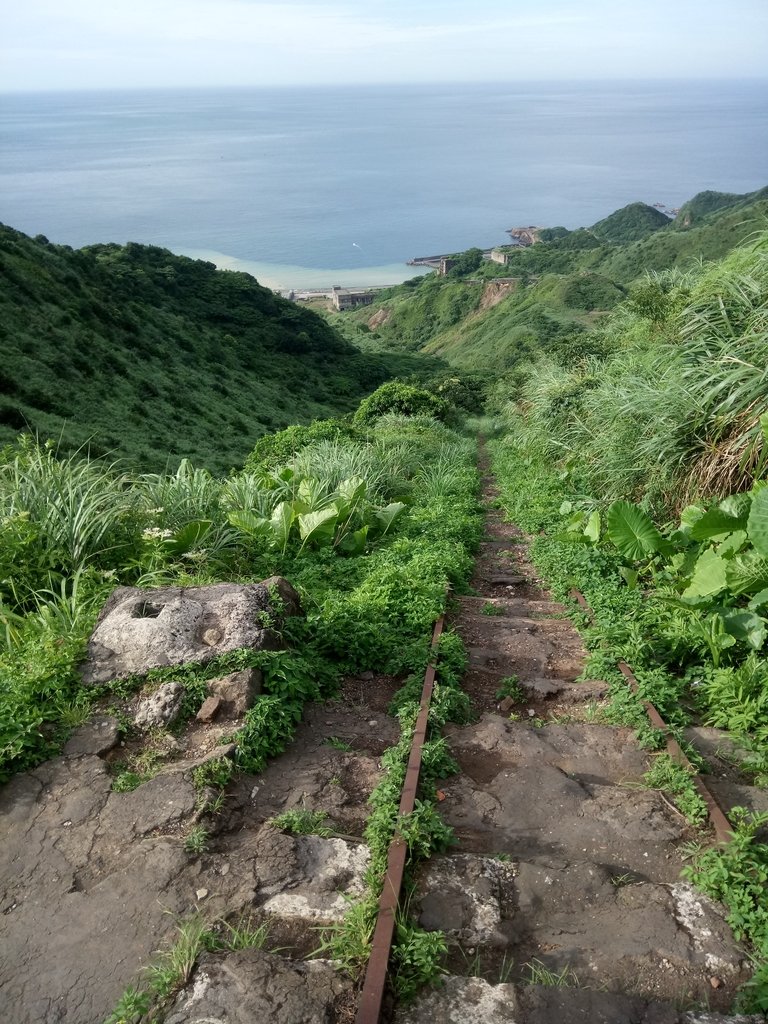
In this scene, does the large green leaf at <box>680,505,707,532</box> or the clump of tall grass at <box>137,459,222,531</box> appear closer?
the large green leaf at <box>680,505,707,532</box>

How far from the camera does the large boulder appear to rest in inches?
160

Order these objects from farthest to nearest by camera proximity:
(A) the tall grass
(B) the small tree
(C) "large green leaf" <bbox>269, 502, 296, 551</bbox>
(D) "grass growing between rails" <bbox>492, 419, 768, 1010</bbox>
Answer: (B) the small tree < (C) "large green leaf" <bbox>269, 502, 296, 551</bbox> < (A) the tall grass < (D) "grass growing between rails" <bbox>492, 419, 768, 1010</bbox>

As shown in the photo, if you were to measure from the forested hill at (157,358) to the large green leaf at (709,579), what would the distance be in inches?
597

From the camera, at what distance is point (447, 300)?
8969 centimetres

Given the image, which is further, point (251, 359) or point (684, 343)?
point (251, 359)

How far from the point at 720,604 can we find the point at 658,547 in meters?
1.05

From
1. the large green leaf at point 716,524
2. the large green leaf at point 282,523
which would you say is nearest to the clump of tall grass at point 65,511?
the large green leaf at point 282,523

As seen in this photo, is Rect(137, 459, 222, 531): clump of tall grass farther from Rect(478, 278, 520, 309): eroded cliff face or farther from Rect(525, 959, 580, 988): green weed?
Rect(478, 278, 520, 309): eroded cliff face

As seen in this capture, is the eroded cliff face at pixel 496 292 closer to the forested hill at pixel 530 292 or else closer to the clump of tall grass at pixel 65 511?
the forested hill at pixel 530 292

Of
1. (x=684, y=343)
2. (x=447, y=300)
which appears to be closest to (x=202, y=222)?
(x=447, y=300)

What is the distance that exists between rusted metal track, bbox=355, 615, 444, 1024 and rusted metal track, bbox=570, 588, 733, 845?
3.98ft

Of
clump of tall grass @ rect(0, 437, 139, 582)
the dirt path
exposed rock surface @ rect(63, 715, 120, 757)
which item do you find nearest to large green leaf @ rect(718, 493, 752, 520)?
the dirt path

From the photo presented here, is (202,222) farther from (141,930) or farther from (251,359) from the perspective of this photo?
(141,930)

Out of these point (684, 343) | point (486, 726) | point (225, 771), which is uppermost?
point (684, 343)
